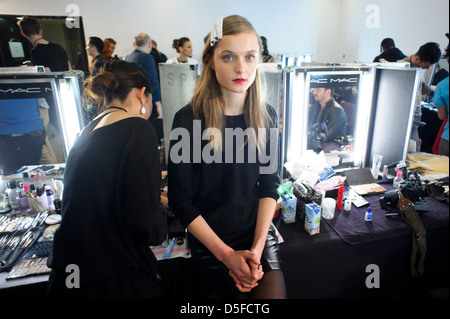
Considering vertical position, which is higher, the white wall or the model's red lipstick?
the white wall

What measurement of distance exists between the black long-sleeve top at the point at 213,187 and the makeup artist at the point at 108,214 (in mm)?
139

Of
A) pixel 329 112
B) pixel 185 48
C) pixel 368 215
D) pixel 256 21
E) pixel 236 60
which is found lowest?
pixel 368 215

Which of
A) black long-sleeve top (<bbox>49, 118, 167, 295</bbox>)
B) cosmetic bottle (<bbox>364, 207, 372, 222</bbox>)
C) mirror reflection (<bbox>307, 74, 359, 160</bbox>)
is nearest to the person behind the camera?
black long-sleeve top (<bbox>49, 118, 167, 295</bbox>)

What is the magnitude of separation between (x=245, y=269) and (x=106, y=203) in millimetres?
588

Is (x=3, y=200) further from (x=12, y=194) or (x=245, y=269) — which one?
(x=245, y=269)

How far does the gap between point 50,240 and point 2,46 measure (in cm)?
630

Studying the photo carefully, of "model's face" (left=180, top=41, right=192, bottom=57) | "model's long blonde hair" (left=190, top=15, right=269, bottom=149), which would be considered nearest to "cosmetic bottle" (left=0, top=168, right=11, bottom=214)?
"model's long blonde hair" (left=190, top=15, right=269, bottom=149)

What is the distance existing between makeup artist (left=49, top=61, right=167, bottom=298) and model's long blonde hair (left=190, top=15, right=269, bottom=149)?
0.29 metres

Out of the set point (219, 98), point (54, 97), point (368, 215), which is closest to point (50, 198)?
point (54, 97)

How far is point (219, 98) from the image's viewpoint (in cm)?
121

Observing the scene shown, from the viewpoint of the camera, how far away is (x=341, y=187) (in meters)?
1.77

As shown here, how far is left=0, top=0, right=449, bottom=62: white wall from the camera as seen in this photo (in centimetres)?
589

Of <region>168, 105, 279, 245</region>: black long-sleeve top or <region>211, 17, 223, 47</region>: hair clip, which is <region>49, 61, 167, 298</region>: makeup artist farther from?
<region>211, 17, 223, 47</region>: hair clip
